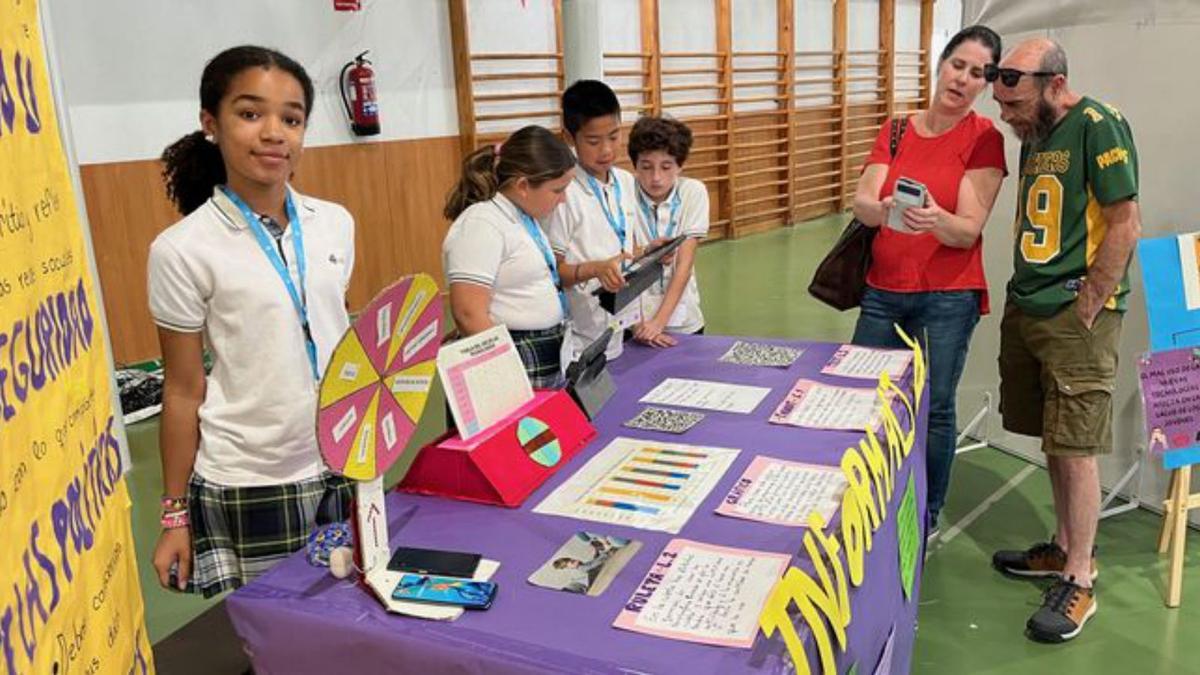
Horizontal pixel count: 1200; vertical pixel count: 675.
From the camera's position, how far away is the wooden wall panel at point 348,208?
4.59 metres

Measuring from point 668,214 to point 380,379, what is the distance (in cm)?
169

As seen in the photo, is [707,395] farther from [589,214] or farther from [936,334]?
[936,334]

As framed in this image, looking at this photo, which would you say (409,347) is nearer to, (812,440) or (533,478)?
(533,478)

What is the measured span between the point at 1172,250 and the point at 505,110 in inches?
203

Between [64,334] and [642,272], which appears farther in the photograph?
[642,272]

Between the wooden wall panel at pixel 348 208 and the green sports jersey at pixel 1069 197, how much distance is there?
4276 mm

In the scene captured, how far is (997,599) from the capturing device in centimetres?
244

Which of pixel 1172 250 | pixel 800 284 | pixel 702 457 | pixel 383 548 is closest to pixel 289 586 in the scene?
pixel 383 548

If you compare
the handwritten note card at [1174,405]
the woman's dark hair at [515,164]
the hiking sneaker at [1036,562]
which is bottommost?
the hiking sneaker at [1036,562]

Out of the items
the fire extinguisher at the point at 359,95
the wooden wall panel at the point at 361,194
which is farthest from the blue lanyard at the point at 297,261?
the fire extinguisher at the point at 359,95

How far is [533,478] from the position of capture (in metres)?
1.50

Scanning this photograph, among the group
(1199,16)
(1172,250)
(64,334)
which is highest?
(1199,16)

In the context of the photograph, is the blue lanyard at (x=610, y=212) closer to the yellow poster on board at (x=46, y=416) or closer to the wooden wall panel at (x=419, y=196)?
the yellow poster on board at (x=46, y=416)

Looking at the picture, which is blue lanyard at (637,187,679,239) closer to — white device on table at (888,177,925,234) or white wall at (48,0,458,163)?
white device on table at (888,177,925,234)
